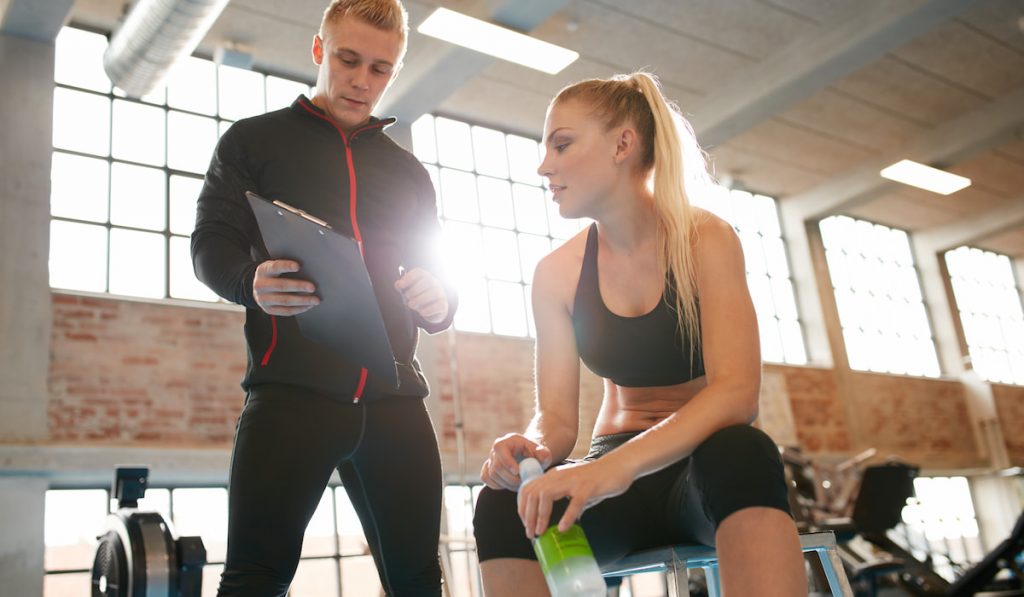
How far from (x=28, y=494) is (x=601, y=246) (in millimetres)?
4605

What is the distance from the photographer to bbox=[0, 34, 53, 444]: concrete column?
5.16m

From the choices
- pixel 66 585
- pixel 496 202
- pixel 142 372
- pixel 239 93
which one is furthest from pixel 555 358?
pixel 496 202

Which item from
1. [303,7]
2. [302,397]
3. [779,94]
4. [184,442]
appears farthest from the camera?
[779,94]

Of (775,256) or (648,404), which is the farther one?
(775,256)

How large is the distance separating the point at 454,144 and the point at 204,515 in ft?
12.3

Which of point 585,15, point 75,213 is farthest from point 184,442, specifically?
point 585,15

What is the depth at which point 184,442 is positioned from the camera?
5.64 metres

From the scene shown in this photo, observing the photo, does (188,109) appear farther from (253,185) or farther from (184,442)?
(253,185)

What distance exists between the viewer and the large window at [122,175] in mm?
5816

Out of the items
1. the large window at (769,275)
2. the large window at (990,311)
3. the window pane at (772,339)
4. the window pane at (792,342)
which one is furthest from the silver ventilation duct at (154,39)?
the large window at (990,311)

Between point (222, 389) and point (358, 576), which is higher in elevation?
point (222, 389)

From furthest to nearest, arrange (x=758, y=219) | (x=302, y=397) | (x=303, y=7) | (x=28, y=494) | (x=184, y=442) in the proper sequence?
(x=758, y=219)
(x=303, y=7)
(x=184, y=442)
(x=28, y=494)
(x=302, y=397)

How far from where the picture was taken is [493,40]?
19.5 ft

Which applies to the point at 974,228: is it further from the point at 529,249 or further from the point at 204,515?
the point at 204,515
